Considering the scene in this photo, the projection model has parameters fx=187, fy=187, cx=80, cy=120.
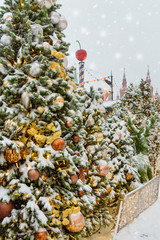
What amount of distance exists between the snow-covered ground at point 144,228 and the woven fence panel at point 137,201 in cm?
13

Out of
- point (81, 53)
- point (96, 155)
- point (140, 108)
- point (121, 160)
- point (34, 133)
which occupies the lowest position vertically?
point (121, 160)

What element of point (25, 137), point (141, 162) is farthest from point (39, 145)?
point (141, 162)

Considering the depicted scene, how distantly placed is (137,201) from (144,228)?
56cm

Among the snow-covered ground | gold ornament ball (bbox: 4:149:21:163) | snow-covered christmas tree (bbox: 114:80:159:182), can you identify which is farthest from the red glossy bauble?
gold ornament ball (bbox: 4:149:21:163)

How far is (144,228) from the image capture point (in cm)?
418

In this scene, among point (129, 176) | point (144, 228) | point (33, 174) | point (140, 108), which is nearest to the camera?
point (33, 174)

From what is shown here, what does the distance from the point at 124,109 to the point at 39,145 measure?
6.66 m

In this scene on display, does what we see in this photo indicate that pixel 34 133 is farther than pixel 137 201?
No

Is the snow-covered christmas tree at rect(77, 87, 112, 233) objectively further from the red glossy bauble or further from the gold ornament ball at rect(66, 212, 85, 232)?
the red glossy bauble

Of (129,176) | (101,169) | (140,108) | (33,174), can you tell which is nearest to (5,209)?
(33,174)

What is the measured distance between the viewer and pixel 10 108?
2447 mm

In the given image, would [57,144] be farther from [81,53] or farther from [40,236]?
[81,53]

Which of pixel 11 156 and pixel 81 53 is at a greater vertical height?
pixel 81 53

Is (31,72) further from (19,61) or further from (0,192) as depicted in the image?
(0,192)
